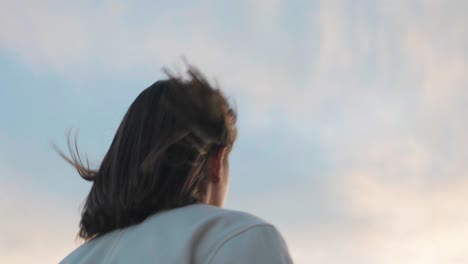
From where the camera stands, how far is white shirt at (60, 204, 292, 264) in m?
2.41

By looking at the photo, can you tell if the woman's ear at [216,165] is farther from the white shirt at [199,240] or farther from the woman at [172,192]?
the white shirt at [199,240]

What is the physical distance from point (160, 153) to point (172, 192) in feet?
0.44

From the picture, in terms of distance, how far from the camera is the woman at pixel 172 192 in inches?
96.7

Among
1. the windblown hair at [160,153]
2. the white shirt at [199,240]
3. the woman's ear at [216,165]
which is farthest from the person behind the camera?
the woman's ear at [216,165]

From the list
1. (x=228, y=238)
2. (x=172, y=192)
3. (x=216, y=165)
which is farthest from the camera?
(x=216, y=165)

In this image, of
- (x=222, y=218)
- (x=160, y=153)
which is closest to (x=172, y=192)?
(x=160, y=153)

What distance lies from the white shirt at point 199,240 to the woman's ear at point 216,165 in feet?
0.62

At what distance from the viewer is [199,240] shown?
8.15 ft

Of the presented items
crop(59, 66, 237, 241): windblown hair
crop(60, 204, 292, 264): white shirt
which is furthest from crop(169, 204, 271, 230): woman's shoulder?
crop(59, 66, 237, 241): windblown hair

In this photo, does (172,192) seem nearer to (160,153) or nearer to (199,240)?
(160,153)

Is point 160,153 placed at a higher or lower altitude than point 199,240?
higher

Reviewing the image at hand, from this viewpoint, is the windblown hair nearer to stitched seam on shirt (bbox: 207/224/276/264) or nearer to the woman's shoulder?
the woman's shoulder

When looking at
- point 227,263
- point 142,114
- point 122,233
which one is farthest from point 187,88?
point 227,263

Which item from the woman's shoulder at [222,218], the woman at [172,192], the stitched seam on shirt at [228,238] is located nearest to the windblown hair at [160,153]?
the woman at [172,192]
